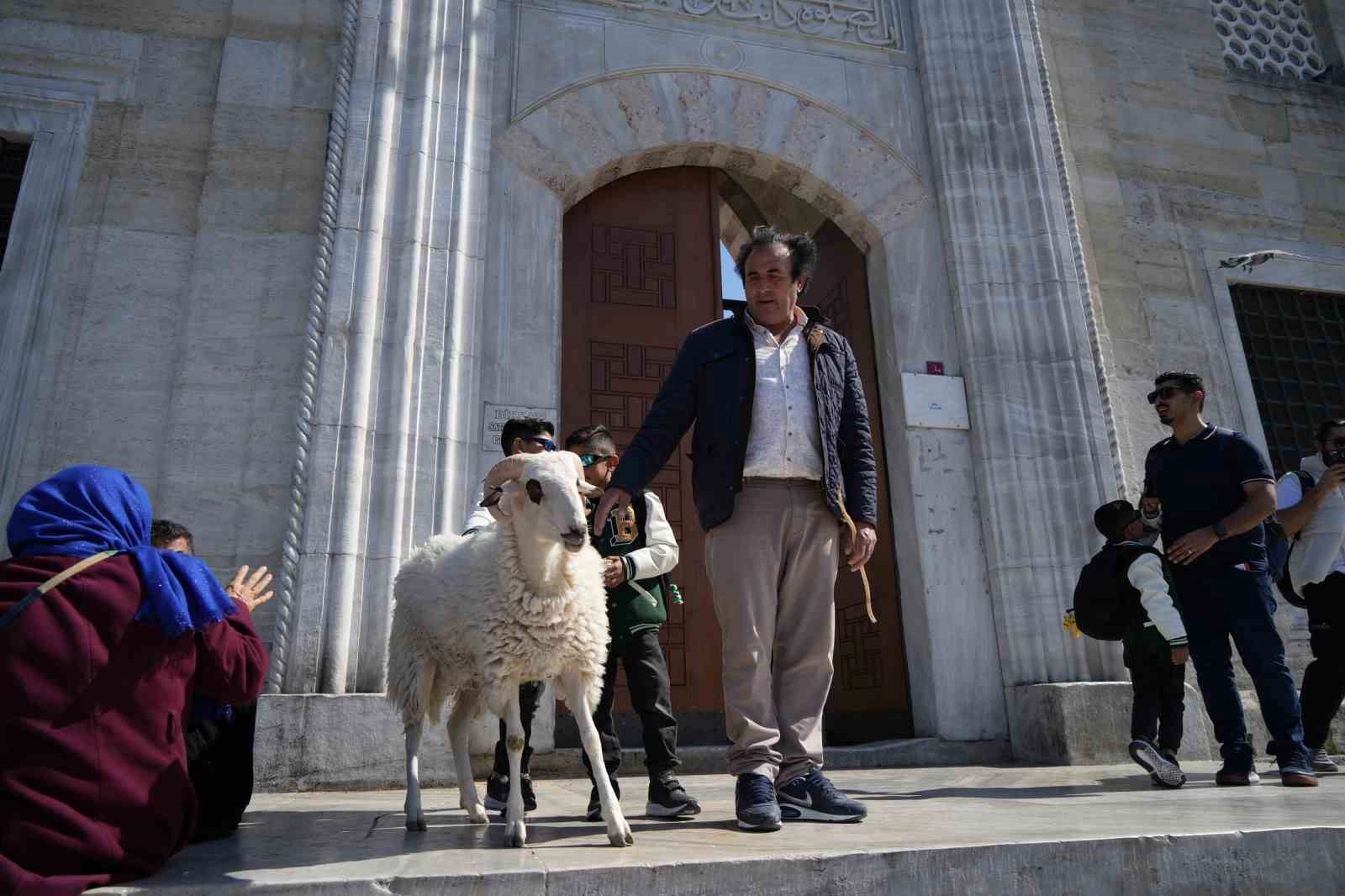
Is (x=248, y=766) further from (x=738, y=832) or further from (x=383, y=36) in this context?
(x=383, y=36)

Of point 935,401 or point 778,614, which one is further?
point 935,401

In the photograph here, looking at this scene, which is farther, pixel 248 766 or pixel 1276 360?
pixel 1276 360

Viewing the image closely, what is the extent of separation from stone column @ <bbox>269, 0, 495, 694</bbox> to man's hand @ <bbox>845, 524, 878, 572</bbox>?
9.92 ft

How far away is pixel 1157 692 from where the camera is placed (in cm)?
452

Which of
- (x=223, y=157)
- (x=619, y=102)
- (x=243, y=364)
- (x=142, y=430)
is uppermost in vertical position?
(x=619, y=102)

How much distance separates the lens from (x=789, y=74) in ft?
24.4

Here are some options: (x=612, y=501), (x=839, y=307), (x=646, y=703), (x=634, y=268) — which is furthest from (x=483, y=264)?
(x=646, y=703)

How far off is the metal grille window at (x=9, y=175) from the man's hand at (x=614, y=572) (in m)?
5.63

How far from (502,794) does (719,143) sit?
523 cm

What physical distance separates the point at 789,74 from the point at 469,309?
3.45 m

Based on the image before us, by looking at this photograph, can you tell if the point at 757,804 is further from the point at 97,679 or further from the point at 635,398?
the point at 635,398

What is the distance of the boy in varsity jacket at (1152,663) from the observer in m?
4.33

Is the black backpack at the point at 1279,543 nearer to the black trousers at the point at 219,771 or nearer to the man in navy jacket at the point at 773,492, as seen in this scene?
the man in navy jacket at the point at 773,492

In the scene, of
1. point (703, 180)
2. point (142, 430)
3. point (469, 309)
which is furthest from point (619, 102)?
point (142, 430)
